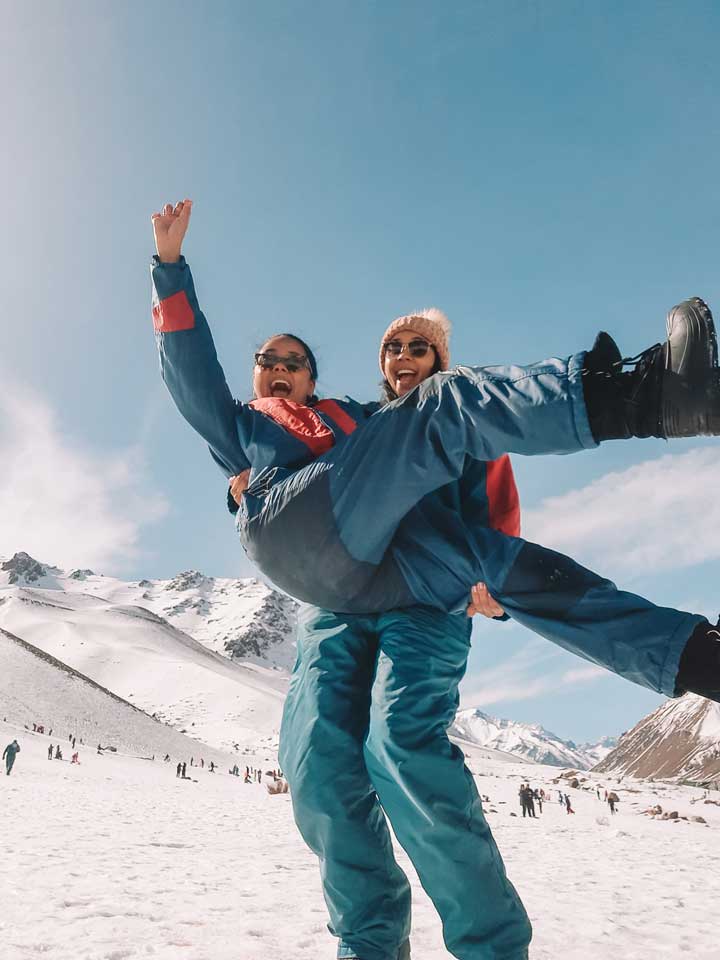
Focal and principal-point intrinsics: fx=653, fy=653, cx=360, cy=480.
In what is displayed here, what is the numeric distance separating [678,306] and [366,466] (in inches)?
40.2

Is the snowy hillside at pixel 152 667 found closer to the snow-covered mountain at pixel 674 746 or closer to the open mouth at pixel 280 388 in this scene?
the open mouth at pixel 280 388

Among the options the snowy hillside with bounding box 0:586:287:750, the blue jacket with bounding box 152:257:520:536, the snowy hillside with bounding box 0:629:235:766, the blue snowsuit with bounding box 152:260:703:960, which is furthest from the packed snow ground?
the snowy hillside with bounding box 0:586:287:750

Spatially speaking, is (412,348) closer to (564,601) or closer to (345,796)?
(564,601)

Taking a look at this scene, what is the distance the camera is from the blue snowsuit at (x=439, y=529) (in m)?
1.90

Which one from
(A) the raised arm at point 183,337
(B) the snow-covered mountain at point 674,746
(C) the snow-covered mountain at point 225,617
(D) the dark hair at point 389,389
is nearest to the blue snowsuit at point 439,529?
(A) the raised arm at point 183,337

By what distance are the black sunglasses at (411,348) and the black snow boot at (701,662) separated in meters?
1.79

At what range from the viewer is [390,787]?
2164mm

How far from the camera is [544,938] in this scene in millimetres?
3363

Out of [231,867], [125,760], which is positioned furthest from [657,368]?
[125,760]

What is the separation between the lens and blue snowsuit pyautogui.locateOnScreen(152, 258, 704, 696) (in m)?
1.90

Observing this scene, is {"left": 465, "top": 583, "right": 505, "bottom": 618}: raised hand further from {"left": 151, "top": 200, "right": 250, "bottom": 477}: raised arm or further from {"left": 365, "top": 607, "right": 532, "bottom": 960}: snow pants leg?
{"left": 151, "top": 200, "right": 250, "bottom": 477}: raised arm

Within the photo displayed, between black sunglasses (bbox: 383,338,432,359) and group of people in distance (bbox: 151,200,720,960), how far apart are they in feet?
2.33

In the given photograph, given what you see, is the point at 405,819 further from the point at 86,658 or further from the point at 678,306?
the point at 86,658

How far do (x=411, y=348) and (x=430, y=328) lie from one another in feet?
0.48
